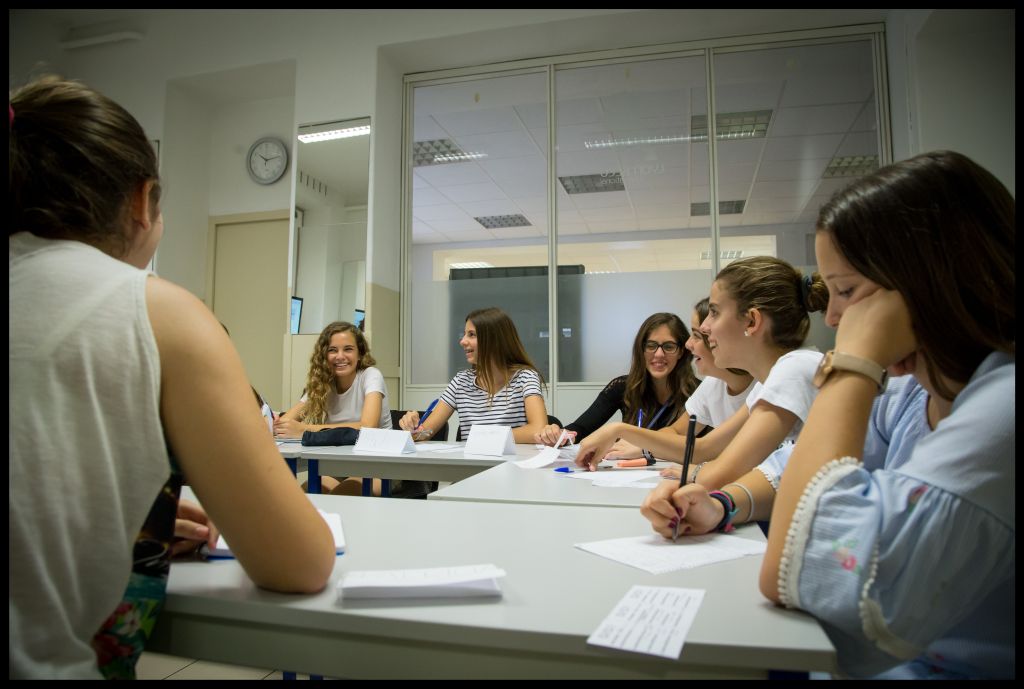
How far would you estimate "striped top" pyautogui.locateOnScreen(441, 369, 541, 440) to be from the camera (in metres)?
3.11

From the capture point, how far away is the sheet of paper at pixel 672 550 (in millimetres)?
868

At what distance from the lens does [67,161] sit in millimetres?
692

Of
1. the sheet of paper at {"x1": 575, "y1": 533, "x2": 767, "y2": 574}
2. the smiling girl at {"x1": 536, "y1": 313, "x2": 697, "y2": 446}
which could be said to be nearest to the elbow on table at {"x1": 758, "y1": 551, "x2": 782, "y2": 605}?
the sheet of paper at {"x1": 575, "y1": 533, "x2": 767, "y2": 574}

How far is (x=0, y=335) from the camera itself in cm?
62

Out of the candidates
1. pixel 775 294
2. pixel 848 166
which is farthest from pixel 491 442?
pixel 848 166

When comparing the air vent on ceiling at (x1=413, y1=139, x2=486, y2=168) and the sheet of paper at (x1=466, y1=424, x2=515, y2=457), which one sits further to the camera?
the air vent on ceiling at (x1=413, y1=139, x2=486, y2=168)

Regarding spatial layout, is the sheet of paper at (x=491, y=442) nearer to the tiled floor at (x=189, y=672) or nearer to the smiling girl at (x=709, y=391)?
the smiling girl at (x=709, y=391)

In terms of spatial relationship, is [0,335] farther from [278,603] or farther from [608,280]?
[608,280]

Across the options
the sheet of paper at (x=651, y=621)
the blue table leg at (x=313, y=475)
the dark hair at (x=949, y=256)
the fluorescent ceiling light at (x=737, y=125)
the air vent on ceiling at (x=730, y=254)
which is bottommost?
the blue table leg at (x=313, y=475)

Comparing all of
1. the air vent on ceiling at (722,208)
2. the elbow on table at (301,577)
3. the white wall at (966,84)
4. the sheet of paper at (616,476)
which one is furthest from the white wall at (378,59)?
the elbow on table at (301,577)

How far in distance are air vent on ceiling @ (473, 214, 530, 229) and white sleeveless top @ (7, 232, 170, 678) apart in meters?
4.08

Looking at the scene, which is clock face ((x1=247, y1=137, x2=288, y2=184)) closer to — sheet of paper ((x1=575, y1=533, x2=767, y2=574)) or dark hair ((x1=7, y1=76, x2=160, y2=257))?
dark hair ((x1=7, y1=76, x2=160, y2=257))

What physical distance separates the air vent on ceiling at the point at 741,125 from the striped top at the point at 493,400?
2378 mm
